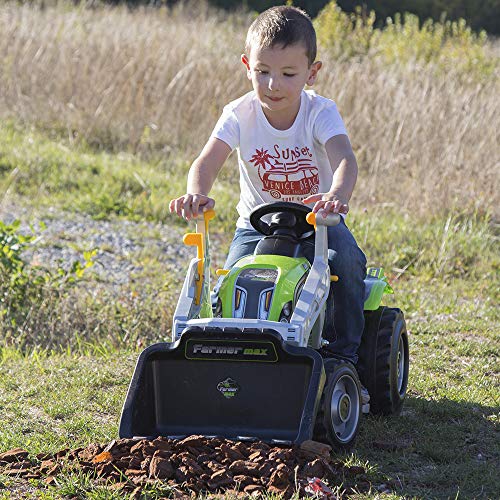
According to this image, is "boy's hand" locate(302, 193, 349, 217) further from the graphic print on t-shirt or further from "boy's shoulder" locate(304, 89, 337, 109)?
"boy's shoulder" locate(304, 89, 337, 109)

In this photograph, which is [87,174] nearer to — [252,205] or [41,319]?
[41,319]

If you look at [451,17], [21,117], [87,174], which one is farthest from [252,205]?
[451,17]

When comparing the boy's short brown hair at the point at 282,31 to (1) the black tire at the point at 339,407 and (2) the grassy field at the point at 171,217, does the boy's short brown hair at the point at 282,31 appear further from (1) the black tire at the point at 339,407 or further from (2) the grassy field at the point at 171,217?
(2) the grassy field at the point at 171,217

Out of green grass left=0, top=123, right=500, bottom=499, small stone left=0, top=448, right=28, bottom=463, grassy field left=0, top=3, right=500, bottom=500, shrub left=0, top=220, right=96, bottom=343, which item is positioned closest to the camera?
small stone left=0, top=448, right=28, bottom=463

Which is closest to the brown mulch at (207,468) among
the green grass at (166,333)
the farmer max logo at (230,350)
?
the green grass at (166,333)

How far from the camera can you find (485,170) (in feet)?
28.9

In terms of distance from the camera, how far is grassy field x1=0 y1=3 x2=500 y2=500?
4344 millimetres

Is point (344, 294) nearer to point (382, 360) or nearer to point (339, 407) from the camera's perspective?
point (382, 360)

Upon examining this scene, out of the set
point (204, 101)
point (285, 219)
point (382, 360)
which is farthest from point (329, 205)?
point (204, 101)

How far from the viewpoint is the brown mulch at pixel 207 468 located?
345cm

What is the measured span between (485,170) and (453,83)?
194cm

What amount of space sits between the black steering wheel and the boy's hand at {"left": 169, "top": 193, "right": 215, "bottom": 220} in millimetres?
263

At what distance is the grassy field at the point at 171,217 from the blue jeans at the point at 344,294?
1.35 ft

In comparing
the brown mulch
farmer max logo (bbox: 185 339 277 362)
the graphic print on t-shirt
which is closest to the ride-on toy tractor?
farmer max logo (bbox: 185 339 277 362)
